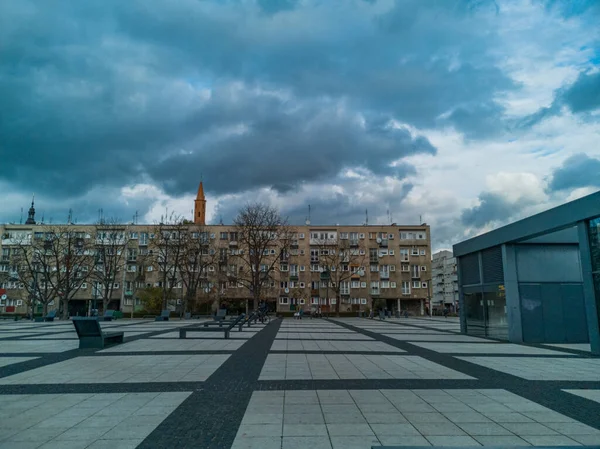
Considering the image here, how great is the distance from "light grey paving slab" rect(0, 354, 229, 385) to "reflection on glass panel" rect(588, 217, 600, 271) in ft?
42.1

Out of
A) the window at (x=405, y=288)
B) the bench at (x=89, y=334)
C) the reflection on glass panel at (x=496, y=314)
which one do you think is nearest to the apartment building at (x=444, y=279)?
the window at (x=405, y=288)

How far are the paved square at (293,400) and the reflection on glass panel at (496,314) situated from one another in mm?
5661

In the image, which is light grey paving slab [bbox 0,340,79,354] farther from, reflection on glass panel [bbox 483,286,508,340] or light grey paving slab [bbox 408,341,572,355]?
reflection on glass panel [bbox 483,286,508,340]

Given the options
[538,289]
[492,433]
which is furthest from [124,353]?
[538,289]

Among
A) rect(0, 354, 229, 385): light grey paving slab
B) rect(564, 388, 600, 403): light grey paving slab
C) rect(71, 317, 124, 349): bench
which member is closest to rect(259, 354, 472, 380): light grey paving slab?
rect(0, 354, 229, 385): light grey paving slab

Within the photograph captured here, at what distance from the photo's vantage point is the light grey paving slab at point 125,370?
9211mm

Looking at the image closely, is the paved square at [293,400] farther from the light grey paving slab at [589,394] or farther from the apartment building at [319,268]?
the apartment building at [319,268]

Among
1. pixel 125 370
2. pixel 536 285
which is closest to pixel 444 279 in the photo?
pixel 536 285

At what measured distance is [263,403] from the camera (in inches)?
283

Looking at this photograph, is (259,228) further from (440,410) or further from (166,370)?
(440,410)

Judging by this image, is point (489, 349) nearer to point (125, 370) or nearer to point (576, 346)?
point (576, 346)

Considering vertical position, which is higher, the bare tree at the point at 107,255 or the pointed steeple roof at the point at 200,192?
the pointed steeple roof at the point at 200,192

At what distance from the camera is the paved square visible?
18.0 ft

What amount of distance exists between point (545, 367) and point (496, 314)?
849cm
